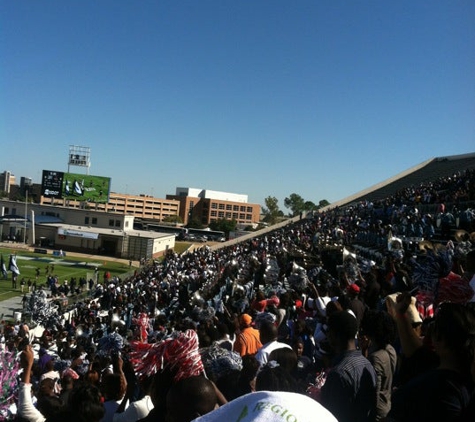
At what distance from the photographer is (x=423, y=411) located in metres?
2.33

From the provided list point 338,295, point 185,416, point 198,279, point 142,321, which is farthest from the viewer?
point 198,279

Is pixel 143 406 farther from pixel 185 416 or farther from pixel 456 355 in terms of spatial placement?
pixel 456 355

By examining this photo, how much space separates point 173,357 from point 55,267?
48.0 m

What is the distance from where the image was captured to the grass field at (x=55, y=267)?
3916 cm

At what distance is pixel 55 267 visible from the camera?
47.9 metres

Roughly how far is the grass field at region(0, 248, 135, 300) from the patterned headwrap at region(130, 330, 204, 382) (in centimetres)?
3302

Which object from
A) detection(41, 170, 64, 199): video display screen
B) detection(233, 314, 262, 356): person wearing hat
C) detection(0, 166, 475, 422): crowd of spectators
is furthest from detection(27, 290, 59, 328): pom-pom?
detection(41, 170, 64, 199): video display screen

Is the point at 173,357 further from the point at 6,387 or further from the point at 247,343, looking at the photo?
the point at 247,343

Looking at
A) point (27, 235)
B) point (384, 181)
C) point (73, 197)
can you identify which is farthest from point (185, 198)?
point (384, 181)

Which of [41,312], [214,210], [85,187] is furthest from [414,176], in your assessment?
[214,210]

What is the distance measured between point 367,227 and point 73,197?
57302 mm

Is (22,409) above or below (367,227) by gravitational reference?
below

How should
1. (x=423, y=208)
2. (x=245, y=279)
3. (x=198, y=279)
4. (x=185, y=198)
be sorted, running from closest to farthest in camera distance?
1. (x=245, y=279)
2. (x=198, y=279)
3. (x=423, y=208)
4. (x=185, y=198)

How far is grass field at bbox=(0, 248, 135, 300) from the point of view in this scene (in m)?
39.2
